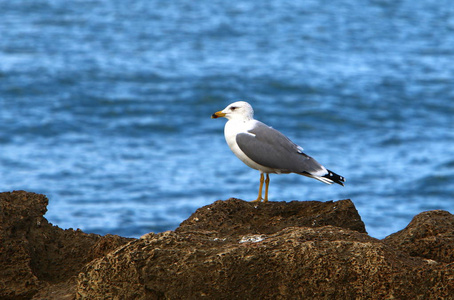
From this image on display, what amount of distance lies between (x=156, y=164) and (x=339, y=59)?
403 inches

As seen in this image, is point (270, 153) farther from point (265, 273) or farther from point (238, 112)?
point (265, 273)

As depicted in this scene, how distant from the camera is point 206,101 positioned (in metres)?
19.2

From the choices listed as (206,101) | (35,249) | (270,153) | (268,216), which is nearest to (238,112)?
(270,153)

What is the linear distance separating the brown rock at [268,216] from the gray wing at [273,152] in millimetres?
1092

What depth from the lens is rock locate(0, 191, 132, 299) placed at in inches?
175

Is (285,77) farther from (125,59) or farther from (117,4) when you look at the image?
(117,4)

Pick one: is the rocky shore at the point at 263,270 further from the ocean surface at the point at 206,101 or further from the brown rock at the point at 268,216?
the ocean surface at the point at 206,101

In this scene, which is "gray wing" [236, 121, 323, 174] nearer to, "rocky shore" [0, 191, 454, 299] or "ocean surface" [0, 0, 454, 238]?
"rocky shore" [0, 191, 454, 299]

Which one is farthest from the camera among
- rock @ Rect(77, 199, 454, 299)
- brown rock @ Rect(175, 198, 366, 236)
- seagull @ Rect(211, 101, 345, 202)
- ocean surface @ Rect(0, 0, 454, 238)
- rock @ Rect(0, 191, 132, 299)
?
ocean surface @ Rect(0, 0, 454, 238)

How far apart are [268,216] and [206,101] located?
13969mm

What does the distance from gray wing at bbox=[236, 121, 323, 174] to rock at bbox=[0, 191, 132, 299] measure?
6.59 feet

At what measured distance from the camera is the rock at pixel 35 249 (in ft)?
14.6

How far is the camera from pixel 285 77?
21.1 m

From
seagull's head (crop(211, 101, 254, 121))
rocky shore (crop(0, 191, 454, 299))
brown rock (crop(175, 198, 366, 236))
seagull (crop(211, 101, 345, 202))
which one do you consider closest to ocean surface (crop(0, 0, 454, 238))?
seagull's head (crop(211, 101, 254, 121))
